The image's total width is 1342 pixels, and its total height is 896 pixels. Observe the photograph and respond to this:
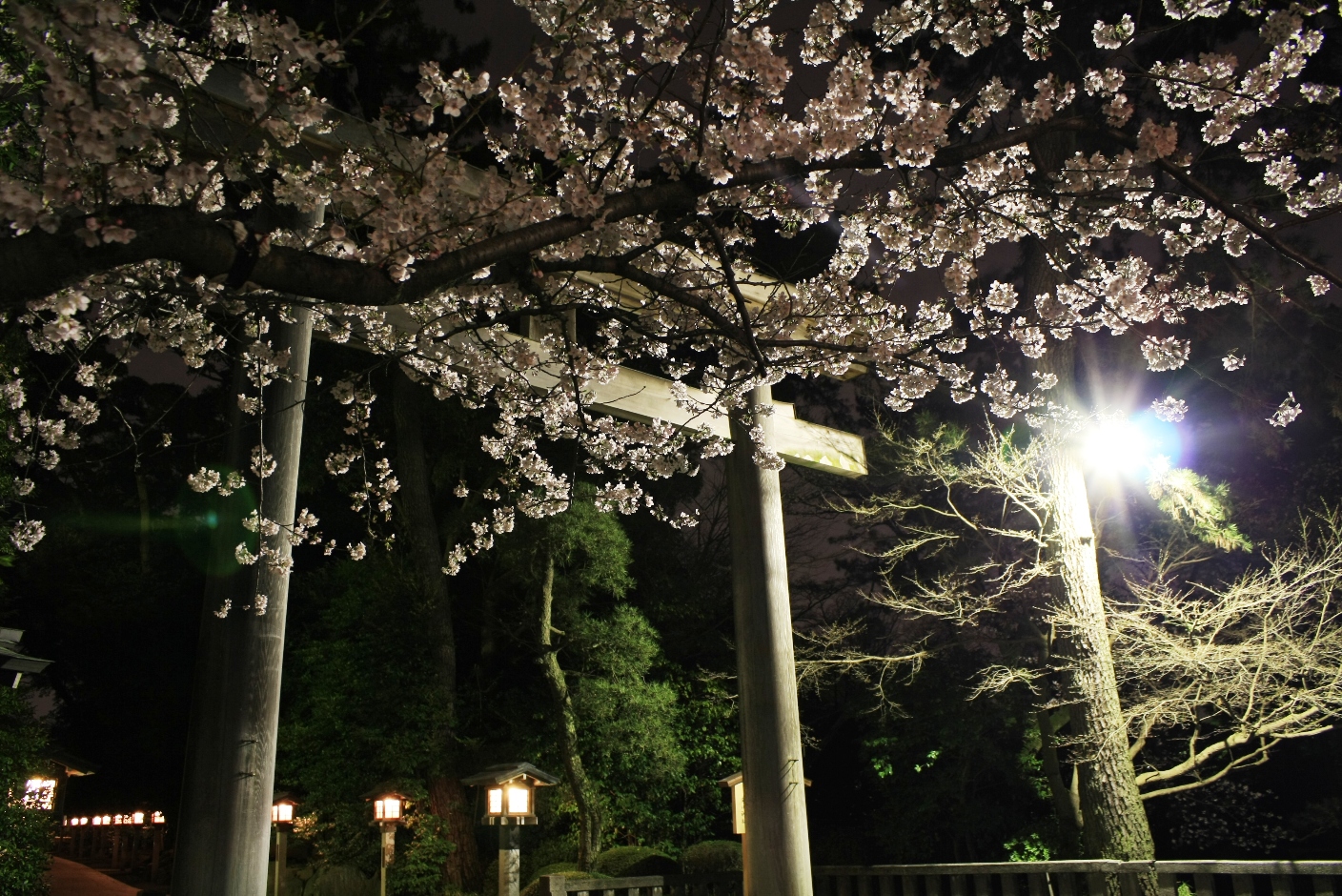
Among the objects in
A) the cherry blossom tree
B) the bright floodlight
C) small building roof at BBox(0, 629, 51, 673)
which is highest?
the bright floodlight

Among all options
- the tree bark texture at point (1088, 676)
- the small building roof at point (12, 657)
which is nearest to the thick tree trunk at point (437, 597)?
the small building roof at point (12, 657)

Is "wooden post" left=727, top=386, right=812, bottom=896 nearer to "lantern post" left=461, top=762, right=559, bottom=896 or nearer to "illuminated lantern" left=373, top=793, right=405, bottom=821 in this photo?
"lantern post" left=461, top=762, right=559, bottom=896

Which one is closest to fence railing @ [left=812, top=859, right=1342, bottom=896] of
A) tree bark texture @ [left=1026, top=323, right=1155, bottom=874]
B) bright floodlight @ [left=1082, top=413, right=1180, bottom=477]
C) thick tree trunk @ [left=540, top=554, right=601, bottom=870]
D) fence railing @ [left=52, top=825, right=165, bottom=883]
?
tree bark texture @ [left=1026, top=323, right=1155, bottom=874]

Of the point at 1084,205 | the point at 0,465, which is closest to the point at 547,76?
the point at 1084,205

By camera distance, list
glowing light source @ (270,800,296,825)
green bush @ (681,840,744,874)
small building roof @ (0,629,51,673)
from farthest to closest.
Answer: glowing light source @ (270,800,296,825)
green bush @ (681,840,744,874)
small building roof @ (0,629,51,673)

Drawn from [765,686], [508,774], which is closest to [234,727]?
[765,686]

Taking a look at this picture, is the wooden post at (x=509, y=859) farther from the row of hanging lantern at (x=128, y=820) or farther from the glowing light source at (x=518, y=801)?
the row of hanging lantern at (x=128, y=820)

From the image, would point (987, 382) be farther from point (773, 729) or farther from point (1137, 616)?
point (1137, 616)

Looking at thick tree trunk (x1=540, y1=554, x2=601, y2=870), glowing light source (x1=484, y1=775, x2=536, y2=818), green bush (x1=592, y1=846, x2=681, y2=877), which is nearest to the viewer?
glowing light source (x1=484, y1=775, x2=536, y2=818)

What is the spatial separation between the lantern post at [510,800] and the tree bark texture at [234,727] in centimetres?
290

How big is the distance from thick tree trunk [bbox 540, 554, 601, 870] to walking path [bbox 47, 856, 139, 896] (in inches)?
260

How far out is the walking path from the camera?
11977 millimetres

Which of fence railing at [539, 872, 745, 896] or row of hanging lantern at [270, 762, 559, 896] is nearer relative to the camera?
fence railing at [539, 872, 745, 896]

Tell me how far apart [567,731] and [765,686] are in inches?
244
